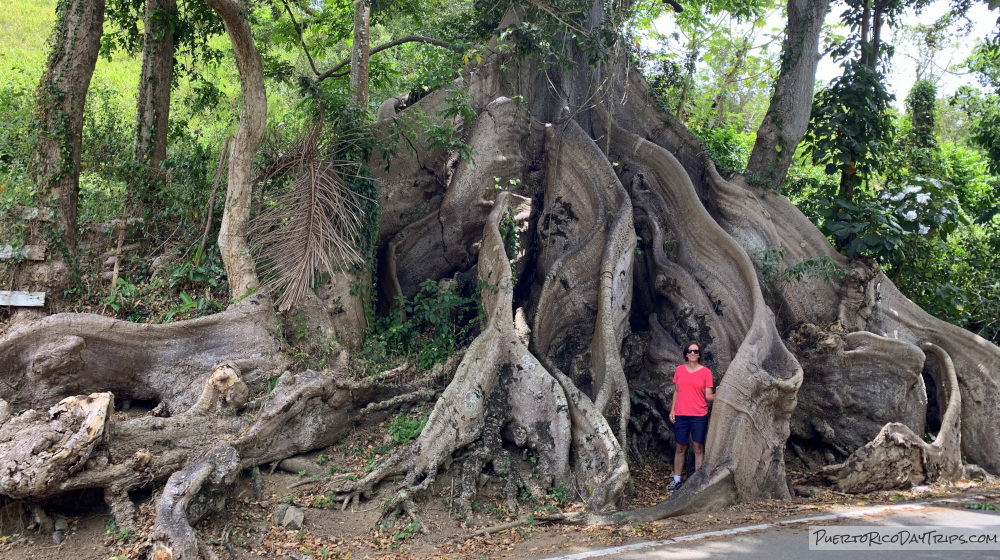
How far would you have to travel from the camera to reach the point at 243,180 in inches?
276

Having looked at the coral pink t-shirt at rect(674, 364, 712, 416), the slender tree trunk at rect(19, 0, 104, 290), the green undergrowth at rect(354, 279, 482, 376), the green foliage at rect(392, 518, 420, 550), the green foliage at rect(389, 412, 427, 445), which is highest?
the slender tree trunk at rect(19, 0, 104, 290)

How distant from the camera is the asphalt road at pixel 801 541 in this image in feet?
15.5

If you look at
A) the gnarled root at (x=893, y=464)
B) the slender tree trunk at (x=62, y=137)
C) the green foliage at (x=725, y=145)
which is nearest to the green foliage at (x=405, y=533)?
the gnarled root at (x=893, y=464)

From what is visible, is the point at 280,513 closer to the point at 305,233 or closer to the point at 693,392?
the point at 305,233

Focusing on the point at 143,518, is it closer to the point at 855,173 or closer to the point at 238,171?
the point at 238,171

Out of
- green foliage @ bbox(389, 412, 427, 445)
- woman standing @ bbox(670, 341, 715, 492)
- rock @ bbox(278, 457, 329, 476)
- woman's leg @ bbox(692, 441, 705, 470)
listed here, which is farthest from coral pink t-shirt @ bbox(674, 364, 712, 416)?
rock @ bbox(278, 457, 329, 476)

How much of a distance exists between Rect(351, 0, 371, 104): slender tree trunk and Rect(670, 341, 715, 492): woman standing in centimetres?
591

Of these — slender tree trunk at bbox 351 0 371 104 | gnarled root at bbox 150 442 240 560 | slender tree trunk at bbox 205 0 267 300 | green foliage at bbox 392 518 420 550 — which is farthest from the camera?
slender tree trunk at bbox 351 0 371 104

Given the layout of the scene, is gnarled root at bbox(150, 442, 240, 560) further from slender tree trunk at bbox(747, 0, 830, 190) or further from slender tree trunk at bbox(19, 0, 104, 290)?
slender tree trunk at bbox(747, 0, 830, 190)

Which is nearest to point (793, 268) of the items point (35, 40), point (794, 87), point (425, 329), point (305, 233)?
point (794, 87)

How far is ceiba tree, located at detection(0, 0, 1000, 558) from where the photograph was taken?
19.2 feet

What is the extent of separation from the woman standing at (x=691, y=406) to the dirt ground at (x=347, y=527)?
25.7 inches

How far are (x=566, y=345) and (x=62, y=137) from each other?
19.6ft

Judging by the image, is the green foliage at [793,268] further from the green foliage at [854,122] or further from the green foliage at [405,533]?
the green foliage at [405,533]
